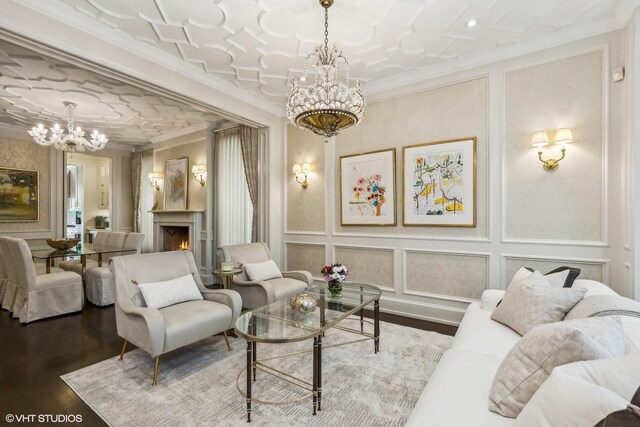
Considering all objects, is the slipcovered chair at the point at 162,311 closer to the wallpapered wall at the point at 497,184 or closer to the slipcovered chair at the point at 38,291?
the slipcovered chair at the point at 38,291

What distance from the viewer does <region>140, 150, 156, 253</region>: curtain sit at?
7121 mm

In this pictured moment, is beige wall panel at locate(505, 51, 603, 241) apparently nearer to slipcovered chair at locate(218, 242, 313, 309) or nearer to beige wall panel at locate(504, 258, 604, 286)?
beige wall panel at locate(504, 258, 604, 286)

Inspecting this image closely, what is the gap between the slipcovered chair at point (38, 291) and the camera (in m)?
3.55

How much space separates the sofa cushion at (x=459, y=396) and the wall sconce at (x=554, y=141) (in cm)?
222

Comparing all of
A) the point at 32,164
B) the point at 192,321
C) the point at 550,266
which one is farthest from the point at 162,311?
the point at 32,164

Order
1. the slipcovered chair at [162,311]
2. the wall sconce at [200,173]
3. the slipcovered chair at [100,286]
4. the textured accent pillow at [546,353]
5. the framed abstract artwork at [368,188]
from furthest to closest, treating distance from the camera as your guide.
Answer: the wall sconce at [200,173] → the slipcovered chair at [100,286] → the framed abstract artwork at [368,188] → the slipcovered chair at [162,311] → the textured accent pillow at [546,353]

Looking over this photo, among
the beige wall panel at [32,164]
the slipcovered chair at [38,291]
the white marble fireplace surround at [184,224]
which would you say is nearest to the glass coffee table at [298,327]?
the slipcovered chair at [38,291]

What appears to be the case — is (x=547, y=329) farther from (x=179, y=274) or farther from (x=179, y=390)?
(x=179, y=274)

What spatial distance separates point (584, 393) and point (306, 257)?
4007 mm

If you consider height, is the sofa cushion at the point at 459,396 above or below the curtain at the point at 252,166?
below

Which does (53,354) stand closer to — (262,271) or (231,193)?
(262,271)

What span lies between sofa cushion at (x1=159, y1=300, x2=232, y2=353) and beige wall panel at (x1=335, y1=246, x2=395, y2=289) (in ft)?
6.47

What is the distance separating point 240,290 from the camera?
357cm

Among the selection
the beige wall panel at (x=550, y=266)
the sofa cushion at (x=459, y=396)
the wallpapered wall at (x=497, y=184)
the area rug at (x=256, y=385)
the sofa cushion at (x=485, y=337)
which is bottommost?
the area rug at (x=256, y=385)
